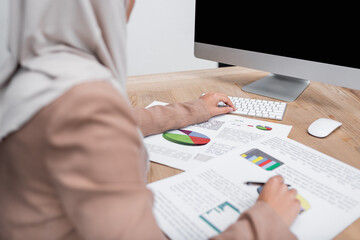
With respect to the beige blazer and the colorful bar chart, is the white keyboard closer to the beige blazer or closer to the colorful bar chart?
the colorful bar chart

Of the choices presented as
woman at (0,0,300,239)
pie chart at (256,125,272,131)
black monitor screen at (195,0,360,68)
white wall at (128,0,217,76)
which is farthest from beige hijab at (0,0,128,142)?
white wall at (128,0,217,76)

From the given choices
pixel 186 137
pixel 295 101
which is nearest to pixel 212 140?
pixel 186 137

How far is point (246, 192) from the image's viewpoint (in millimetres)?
561

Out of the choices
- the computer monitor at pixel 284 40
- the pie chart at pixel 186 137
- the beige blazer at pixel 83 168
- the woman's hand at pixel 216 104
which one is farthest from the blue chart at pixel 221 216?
the computer monitor at pixel 284 40

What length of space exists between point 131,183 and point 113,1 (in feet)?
0.89

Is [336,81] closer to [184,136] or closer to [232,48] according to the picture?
[232,48]

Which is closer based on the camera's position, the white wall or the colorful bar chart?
the colorful bar chart

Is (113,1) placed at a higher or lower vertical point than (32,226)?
higher

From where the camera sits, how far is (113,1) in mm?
444

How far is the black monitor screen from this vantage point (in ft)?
2.73

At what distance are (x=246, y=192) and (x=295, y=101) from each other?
543 millimetres

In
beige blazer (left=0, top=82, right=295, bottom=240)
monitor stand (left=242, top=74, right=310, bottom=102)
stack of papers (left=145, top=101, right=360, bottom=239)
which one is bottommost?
stack of papers (left=145, top=101, right=360, bottom=239)

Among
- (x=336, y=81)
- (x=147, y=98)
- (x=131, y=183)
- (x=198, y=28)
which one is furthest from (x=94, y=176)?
(x=198, y=28)

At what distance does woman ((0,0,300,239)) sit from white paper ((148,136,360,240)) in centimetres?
4
